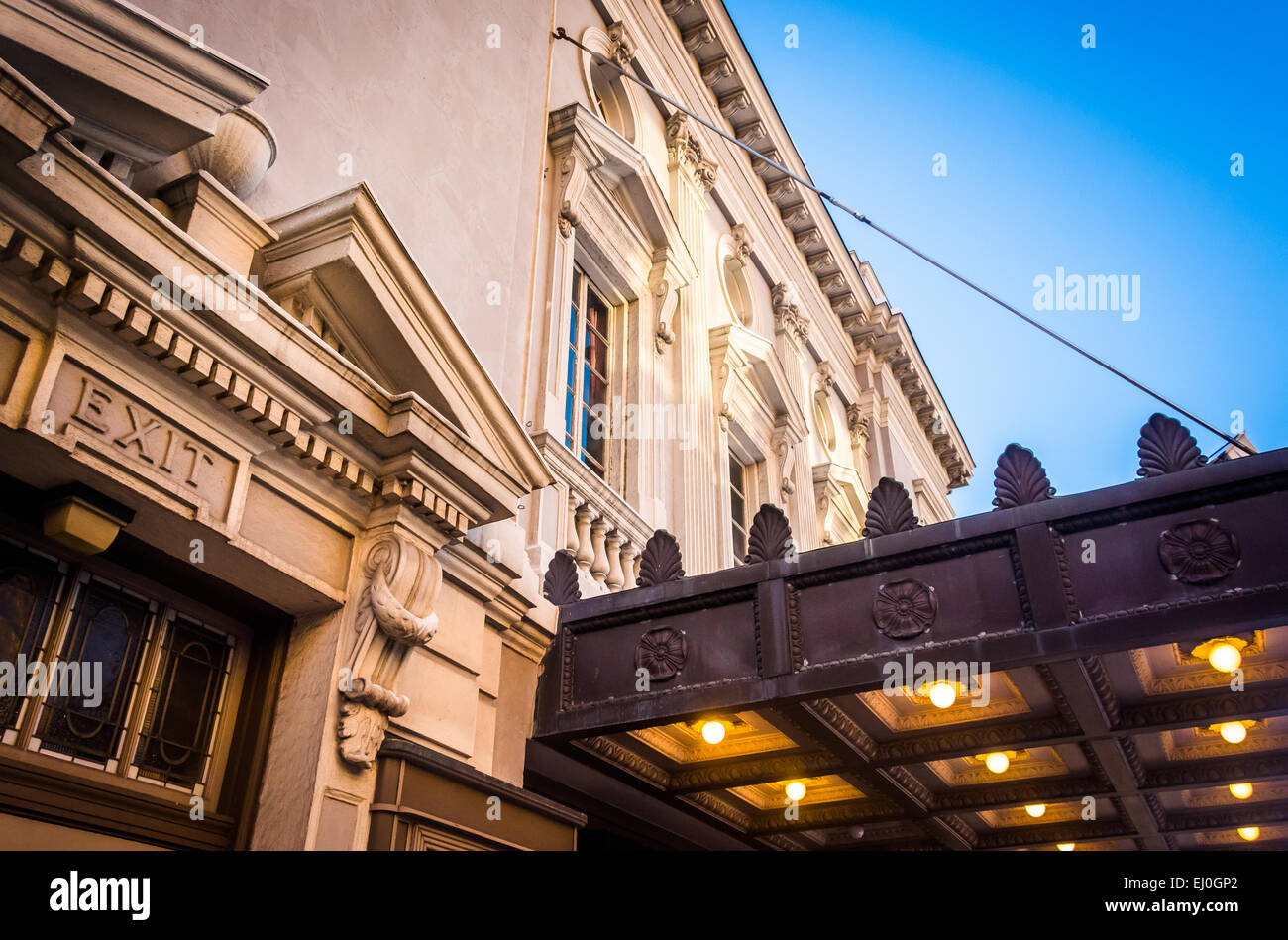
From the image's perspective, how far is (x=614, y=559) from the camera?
969 centimetres

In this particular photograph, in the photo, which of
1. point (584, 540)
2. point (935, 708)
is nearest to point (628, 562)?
point (584, 540)

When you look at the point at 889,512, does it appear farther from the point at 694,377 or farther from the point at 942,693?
the point at 694,377

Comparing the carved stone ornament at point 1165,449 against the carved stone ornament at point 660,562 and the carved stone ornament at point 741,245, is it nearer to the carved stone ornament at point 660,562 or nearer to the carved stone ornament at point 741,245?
the carved stone ornament at point 660,562

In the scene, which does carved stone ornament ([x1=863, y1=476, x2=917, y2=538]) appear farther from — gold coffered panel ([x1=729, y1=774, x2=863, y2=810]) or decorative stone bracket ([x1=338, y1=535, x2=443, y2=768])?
gold coffered panel ([x1=729, y1=774, x2=863, y2=810])

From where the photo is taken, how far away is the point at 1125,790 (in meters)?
8.12

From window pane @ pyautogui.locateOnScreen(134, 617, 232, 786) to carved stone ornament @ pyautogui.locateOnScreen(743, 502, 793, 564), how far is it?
127 inches

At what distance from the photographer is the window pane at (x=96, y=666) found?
174 inches

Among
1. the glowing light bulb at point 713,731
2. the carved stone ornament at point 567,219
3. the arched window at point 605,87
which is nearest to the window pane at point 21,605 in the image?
the glowing light bulb at point 713,731

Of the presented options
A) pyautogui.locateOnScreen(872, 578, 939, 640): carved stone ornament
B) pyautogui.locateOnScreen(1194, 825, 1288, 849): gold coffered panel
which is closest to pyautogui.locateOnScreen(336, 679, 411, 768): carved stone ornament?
pyautogui.locateOnScreen(872, 578, 939, 640): carved stone ornament

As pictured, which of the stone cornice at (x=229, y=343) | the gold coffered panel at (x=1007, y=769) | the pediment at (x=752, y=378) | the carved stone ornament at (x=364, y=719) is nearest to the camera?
the stone cornice at (x=229, y=343)

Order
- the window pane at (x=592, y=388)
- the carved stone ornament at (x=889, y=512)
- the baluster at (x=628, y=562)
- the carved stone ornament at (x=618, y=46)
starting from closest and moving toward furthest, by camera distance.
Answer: the carved stone ornament at (x=889, y=512) → the baluster at (x=628, y=562) → the window pane at (x=592, y=388) → the carved stone ornament at (x=618, y=46)

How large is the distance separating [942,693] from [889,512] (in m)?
1.13

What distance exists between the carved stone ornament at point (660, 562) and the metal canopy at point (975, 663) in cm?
2
